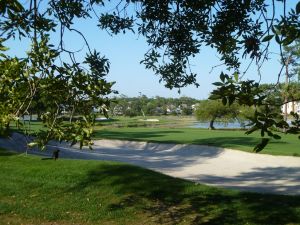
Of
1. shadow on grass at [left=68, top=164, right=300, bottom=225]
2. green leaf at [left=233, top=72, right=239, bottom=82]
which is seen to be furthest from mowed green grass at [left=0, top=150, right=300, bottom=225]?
green leaf at [left=233, top=72, right=239, bottom=82]

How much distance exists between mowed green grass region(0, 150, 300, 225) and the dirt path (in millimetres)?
1304

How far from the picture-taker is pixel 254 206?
9.49m

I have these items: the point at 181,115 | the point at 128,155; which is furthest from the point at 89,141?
the point at 181,115

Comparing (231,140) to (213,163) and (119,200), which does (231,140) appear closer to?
(213,163)

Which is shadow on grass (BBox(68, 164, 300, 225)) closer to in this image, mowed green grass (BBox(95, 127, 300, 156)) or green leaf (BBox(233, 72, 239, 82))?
green leaf (BBox(233, 72, 239, 82))

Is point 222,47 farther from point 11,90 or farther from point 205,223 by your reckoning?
point 205,223

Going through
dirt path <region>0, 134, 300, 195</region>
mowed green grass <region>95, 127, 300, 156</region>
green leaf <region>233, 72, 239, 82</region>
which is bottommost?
dirt path <region>0, 134, 300, 195</region>

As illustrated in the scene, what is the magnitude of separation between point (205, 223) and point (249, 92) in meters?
5.83

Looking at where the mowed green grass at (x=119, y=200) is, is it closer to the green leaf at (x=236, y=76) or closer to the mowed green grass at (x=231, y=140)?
the green leaf at (x=236, y=76)

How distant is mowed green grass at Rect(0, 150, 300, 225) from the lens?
848cm

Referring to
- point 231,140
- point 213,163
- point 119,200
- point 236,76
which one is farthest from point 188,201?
point 231,140

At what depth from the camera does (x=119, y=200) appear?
9.65 m

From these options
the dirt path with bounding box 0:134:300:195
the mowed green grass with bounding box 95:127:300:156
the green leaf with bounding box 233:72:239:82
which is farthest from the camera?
the mowed green grass with bounding box 95:127:300:156

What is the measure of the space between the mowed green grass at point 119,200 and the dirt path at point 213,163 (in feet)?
4.28
